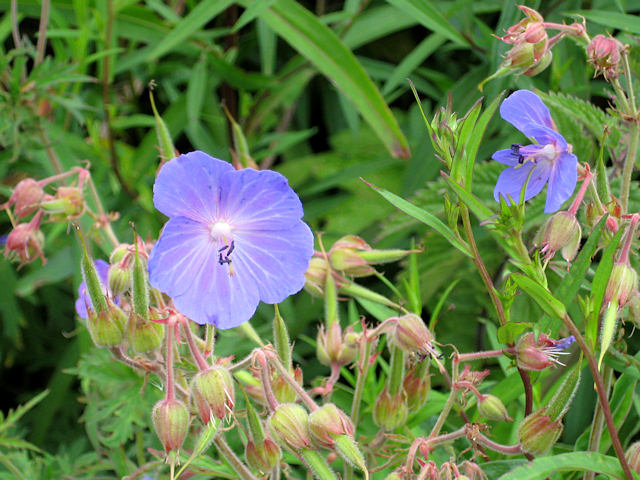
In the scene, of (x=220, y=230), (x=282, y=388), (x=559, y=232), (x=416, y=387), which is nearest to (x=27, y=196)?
(x=220, y=230)

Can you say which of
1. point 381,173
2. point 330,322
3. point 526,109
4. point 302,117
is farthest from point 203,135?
point 526,109

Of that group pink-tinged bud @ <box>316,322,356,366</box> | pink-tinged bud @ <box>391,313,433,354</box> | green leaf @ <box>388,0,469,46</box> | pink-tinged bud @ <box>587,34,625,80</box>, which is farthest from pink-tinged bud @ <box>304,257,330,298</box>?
green leaf @ <box>388,0,469,46</box>

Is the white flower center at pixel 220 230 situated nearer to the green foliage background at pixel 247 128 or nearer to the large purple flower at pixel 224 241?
the large purple flower at pixel 224 241

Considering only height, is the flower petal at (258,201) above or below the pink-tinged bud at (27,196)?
above

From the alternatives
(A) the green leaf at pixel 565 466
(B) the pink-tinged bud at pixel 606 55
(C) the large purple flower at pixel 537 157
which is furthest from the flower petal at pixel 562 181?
(A) the green leaf at pixel 565 466

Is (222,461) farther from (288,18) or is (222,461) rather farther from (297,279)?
(288,18)
